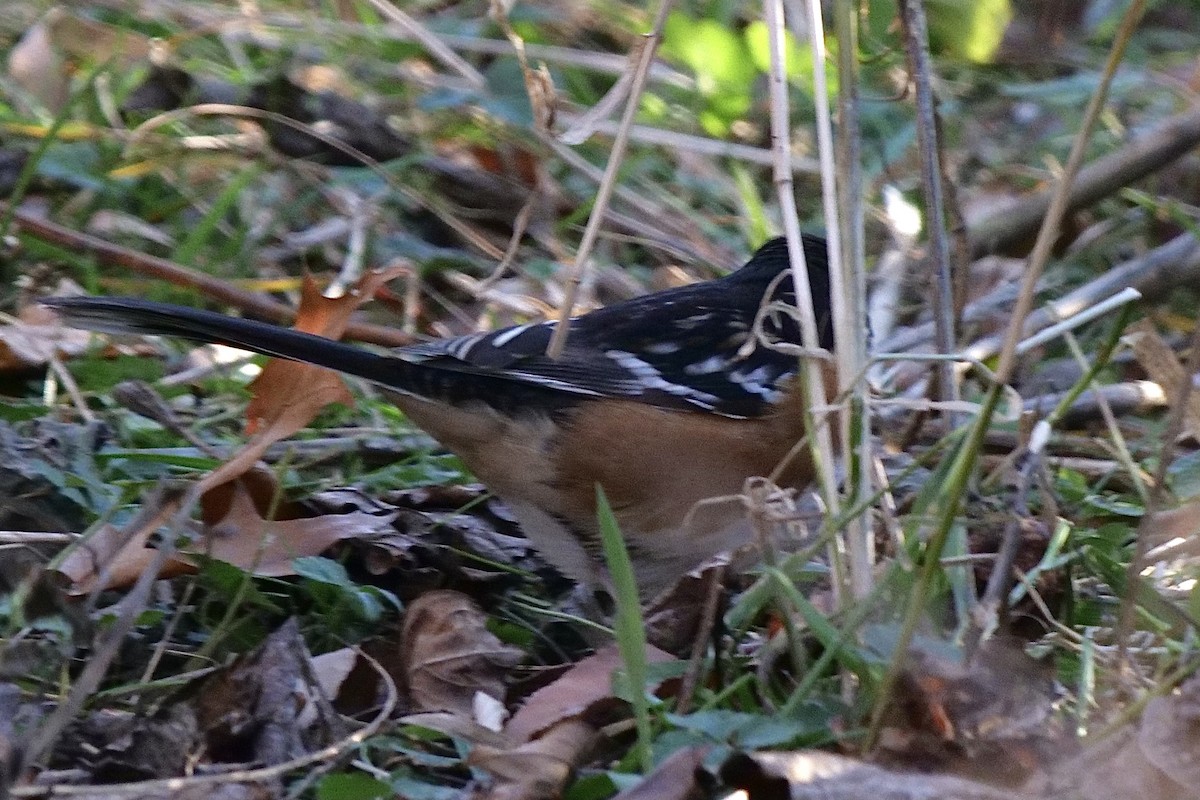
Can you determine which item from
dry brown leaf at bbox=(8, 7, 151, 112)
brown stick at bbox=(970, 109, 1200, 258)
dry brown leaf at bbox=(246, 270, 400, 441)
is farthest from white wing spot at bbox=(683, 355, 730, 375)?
dry brown leaf at bbox=(8, 7, 151, 112)

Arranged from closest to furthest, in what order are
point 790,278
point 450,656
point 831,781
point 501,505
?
point 831,781 → point 450,656 → point 501,505 → point 790,278

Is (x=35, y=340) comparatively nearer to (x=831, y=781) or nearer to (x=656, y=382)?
(x=656, y=382)

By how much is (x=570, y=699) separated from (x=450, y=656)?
292 millimetres

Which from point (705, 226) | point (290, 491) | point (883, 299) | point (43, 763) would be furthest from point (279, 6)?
point (43, 763)

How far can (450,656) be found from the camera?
215cm

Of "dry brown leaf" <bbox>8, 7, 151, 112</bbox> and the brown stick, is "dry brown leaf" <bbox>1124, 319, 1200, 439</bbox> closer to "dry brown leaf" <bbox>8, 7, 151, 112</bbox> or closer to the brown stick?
the brown stick

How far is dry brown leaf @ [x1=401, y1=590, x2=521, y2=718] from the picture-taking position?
209cm

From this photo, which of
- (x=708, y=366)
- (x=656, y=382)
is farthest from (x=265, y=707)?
(x=708, y=366)

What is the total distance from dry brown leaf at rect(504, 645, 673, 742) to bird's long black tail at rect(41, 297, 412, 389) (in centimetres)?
69

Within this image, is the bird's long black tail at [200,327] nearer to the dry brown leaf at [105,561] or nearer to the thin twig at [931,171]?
the dry brown leaf at [105,561]

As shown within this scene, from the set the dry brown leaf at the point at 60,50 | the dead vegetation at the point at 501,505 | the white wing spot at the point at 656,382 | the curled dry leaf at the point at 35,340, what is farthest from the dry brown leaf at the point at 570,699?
the dry brown leaf at the point at 60,50

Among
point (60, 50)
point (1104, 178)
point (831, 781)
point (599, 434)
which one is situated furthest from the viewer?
point (60, 50)

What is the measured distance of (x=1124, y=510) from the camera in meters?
2.62

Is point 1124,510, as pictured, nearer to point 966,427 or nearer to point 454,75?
point 966,427
